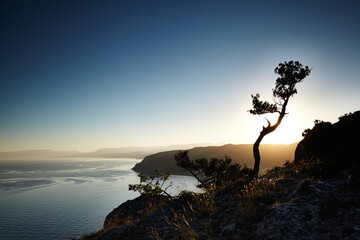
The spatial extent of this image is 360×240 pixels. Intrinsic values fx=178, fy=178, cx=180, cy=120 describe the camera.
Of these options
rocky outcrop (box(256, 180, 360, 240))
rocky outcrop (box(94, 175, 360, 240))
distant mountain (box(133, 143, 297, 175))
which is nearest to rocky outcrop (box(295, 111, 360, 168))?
rocky outcrop (box(94, 175, 360, 240))

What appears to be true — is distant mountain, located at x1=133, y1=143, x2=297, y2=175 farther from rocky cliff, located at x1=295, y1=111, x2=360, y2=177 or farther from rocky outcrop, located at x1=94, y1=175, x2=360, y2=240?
rocky outcrop, located at x1=94, y1=175, x2=360, y2=240

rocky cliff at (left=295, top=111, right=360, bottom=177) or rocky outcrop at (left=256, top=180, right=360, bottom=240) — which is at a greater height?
→ rocky cliff at (left=295, top=111, right=360, bottom=177)

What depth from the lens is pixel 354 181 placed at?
5.95 m

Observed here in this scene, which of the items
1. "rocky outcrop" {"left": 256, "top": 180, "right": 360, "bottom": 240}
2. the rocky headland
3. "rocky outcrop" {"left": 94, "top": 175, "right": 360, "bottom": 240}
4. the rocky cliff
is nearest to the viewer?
"rocky outcrop" {"left": 256, "top": 180, "right": 360, "bottom": 240}

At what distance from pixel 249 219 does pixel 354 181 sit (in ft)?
12.7

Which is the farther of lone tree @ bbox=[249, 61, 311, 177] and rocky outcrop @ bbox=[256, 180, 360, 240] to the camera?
lone tree @ bbox=[249, 61, 311, 177]

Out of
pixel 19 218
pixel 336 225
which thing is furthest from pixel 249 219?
pixel 19 218

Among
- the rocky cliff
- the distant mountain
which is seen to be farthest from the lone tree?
the distant mountain

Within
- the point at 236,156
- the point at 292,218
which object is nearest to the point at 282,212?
the point at 292,218

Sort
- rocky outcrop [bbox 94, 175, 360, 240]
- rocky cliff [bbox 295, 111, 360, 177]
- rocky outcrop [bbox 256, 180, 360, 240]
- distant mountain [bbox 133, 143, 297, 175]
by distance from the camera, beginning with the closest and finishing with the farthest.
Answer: rocky outcrop [bbox 256, 180, 360, 240], rocky outcrop [bbox 94, 175, 360, 240], rocky cliff [bbox 295, 111, 360, 177], distant mountain [bbox 133, 143, 297, 175]

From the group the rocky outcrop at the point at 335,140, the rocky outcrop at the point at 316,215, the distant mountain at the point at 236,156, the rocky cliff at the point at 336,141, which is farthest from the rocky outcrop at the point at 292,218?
the distant mountain at the point at 236,156

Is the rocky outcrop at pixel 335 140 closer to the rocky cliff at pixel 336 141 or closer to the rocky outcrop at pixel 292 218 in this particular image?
the rocky cliff at pixel 336 141

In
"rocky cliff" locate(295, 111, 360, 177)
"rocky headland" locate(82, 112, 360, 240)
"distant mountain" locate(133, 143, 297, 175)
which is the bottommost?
"distant mountain" locate(133, 143, 297, 175)

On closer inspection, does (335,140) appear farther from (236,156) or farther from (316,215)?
(236,156)
